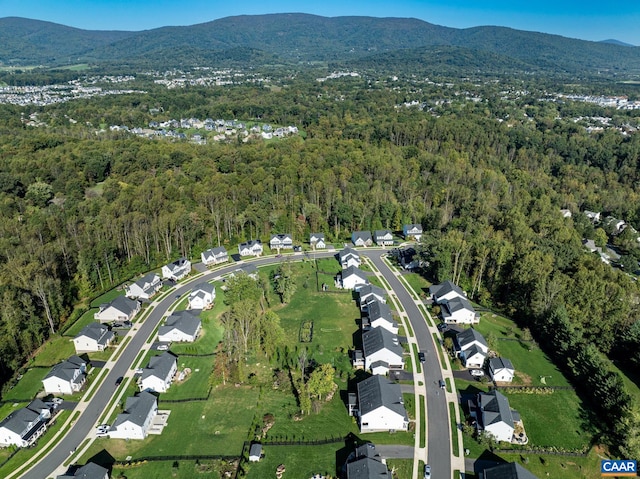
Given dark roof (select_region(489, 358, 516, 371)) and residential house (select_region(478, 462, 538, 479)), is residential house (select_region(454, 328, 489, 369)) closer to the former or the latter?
dark roof (select_region(489, 358, 516, 371))

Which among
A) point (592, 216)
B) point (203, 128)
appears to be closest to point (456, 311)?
point (592, 216)

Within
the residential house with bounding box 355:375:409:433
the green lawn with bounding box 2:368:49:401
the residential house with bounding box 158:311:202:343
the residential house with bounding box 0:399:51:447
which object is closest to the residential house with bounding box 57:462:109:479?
the residential house with bounding box 0:399:51:447

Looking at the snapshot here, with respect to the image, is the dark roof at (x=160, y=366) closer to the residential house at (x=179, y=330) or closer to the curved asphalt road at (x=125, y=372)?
the curved asphalt road at (x=125, y=372)

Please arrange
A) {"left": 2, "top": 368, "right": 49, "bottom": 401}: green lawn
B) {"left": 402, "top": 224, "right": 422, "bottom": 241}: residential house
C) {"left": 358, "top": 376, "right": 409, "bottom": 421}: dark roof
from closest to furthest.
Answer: {"left": 358, "top": 376, "right": 409, "bottom": 421}: dark roof → {"left": 2, "top": 368, "right": 49, "bottom": 401}: green lawn → {"left": 402, "top": 224, "right": 422, "bottom": 241}: residential house

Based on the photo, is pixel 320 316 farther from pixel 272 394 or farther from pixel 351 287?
pixel 272 394

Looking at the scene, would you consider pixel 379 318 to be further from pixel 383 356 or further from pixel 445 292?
pixel 445 292
